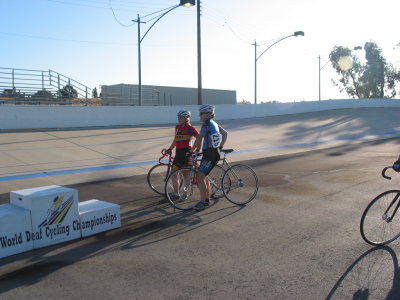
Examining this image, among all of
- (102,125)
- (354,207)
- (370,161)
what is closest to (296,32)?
(102,125)

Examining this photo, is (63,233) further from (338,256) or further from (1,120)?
(1,120)

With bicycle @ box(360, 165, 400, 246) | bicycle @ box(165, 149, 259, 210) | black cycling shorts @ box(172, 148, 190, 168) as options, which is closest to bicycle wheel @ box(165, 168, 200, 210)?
bicycle @ box(165, 149, 259, 210)

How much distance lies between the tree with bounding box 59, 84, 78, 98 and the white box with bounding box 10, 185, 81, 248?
70.1 feet

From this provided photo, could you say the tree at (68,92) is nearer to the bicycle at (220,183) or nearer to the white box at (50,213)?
the bicycle at (220,183)

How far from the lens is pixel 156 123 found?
24.2 meters

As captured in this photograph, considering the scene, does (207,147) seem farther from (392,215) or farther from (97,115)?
(97,115)

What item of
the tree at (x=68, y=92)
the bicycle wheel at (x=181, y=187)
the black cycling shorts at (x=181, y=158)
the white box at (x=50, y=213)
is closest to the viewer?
the white box at (x=50, y=213)

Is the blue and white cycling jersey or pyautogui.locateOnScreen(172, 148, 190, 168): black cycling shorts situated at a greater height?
the blue and white cycling jersey

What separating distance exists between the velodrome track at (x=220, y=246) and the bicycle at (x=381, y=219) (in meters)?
0.15

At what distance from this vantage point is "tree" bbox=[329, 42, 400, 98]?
7262cm

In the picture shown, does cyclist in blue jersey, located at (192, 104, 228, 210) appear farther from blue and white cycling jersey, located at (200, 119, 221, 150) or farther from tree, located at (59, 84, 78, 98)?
tree, located at (59, 84, 78, 98)

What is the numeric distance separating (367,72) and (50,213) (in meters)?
79.5

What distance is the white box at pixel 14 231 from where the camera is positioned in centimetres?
464

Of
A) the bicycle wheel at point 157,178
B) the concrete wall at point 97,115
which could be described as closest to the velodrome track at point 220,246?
the bicycle wheel at point 157,178
